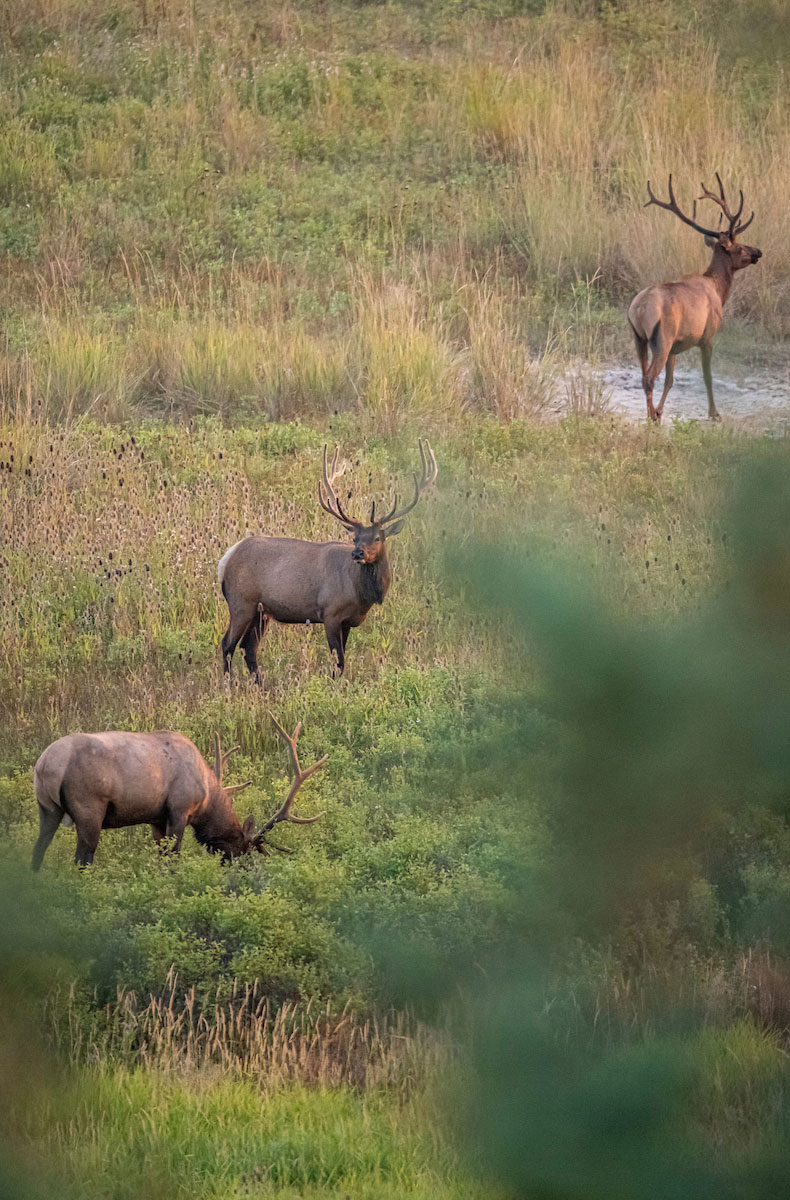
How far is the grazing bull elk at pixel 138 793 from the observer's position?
504 centimetres

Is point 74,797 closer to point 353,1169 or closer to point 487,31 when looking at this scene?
point 353,1169

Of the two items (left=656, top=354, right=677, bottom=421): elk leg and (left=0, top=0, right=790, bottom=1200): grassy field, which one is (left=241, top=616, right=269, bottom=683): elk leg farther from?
(left=656, top=354, right=677, bottom=421): elk leg

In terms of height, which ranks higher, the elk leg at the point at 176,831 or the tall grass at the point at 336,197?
the tall grass at the point at 336,197

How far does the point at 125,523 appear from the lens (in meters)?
8.85

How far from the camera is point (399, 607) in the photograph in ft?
25.7

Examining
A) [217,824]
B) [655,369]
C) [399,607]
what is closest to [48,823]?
[217,824]

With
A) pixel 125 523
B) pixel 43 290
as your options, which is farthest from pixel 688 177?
pixel 125 523

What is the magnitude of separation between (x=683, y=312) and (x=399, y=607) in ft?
13.8

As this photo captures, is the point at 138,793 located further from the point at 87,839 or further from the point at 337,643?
the point at 337,643

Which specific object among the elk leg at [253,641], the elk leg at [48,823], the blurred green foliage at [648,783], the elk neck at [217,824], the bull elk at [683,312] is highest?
the blurred green foliage at [648,783]

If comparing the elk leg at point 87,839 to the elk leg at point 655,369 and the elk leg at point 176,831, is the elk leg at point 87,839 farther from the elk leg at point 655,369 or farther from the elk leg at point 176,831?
the elk leg at point 655,369

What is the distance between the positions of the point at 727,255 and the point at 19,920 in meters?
10.7

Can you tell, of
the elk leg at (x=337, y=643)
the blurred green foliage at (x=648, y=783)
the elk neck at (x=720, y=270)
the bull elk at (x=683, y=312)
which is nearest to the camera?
the blurred green foliage at (x=648, y=783)

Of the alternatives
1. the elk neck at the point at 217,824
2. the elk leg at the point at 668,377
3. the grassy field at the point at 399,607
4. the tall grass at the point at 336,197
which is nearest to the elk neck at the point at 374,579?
the grassy field at the point at 399,607
